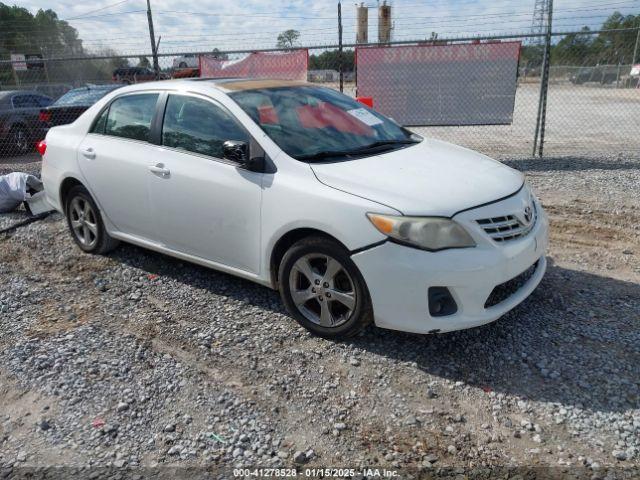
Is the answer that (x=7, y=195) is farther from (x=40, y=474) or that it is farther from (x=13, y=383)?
(x=40, y=474)

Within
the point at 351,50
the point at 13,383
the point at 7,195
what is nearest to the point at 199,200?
the point at 13,383

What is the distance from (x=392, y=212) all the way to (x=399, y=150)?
3.39 ft

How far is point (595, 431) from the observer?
273 cm

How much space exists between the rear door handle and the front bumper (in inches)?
114

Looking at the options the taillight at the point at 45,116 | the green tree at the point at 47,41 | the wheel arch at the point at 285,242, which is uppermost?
the green tree at the point at 47,41

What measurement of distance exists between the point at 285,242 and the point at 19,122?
10721 mm

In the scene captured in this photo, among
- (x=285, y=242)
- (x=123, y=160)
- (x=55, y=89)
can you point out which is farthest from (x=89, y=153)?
(x=55, y=89)

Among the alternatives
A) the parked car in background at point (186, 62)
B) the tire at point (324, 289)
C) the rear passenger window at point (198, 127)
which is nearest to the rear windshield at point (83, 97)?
the parked car in background at point (186, 62)

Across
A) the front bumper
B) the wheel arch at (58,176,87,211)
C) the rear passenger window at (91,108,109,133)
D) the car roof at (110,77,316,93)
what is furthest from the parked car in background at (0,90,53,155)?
the front bumper

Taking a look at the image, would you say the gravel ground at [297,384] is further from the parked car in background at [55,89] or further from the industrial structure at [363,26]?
the parked car in background at [55,89]

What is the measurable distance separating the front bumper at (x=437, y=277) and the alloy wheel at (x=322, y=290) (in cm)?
22

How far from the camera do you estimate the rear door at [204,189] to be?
3.81 m

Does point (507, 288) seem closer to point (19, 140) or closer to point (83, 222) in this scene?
point (83, 222)

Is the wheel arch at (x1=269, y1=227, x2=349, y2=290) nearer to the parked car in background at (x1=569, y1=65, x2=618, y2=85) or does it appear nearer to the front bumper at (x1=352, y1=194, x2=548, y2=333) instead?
the front bumper at (x1=352, y1=194, x2=548, y2=333)
